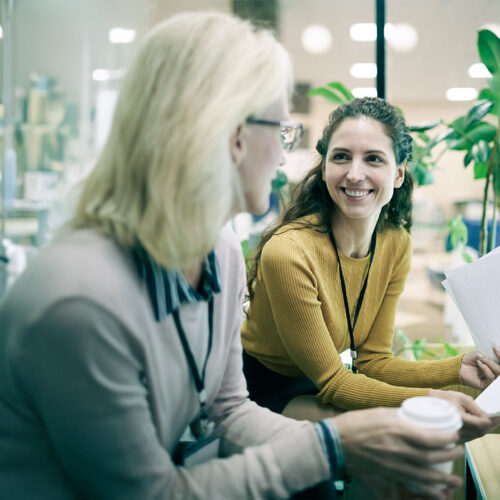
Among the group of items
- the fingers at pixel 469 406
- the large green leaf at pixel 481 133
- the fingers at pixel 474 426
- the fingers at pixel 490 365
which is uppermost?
the large green leaf at pixel 481 133

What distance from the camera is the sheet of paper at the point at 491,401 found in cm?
94

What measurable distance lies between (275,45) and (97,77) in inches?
146

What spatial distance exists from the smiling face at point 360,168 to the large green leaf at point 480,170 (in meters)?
0.70

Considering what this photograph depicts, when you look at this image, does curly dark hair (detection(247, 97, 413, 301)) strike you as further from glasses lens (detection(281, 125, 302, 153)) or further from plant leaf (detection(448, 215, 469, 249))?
plant leaf (detection(448, 215, 469, 249))

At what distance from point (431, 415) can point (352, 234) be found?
2.68 ft

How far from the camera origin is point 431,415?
2.27 feet

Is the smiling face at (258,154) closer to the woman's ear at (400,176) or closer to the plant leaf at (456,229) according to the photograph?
the woman's ear at (400,176)

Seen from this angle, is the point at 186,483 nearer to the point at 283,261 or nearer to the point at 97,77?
the point at 283,261

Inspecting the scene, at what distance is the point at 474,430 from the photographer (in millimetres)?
923

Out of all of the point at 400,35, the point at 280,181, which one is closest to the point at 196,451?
the point at 280,181

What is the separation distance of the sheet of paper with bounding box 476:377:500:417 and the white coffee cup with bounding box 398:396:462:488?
0.91 ft

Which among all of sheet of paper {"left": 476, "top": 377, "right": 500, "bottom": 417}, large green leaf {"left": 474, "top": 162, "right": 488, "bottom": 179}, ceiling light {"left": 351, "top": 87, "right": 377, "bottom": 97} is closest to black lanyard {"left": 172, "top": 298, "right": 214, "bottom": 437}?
sheet of paper {"left": 476, "top": 377, "right": 500, "bottom": 417}

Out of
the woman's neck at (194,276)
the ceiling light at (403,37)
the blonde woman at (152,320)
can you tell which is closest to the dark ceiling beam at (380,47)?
the blonde woman at (152,320)

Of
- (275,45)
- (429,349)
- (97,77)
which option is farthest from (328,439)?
(97,77)
